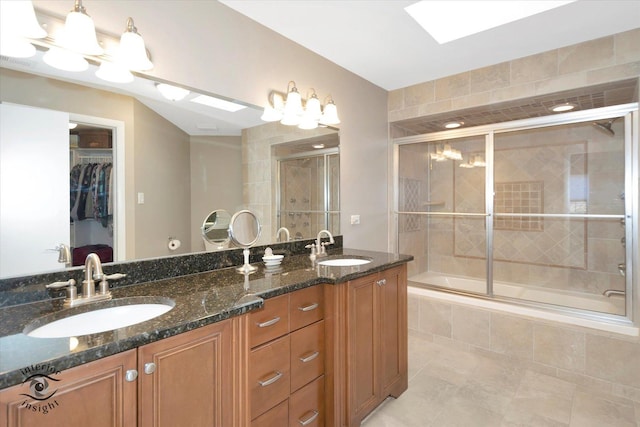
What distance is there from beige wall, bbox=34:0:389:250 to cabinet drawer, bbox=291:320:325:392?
4.16ft

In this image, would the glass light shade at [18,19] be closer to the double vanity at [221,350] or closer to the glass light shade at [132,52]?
the glass light shade at [132,52]

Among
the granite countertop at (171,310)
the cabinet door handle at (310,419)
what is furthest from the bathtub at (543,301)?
the cabinet door handle at (310,419)

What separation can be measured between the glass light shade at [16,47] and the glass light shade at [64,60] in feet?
0.16

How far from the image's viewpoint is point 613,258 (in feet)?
10.3

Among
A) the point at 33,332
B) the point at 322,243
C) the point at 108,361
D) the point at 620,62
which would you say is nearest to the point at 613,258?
the point at 620,62

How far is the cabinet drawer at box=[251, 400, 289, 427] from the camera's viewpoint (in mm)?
1366

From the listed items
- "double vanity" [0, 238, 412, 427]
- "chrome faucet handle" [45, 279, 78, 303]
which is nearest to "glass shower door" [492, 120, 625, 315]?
"double vanity" [0, 238, 412, 427]

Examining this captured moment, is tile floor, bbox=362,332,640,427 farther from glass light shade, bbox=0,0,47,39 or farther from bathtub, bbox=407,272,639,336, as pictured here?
glass light shade, bbox=0,0,47,39

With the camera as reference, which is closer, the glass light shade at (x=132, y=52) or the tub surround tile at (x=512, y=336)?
the glass light shade at (x=132, y=52)

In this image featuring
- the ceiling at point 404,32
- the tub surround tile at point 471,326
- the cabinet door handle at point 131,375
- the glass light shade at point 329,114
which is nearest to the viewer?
the cabinet door handle at point 131,375

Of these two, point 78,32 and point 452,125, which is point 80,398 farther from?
point 452,125

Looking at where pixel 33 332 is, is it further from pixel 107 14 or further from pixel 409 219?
pixel 409 219

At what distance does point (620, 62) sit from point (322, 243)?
2.46 metres

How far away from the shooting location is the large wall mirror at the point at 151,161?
1291mm
